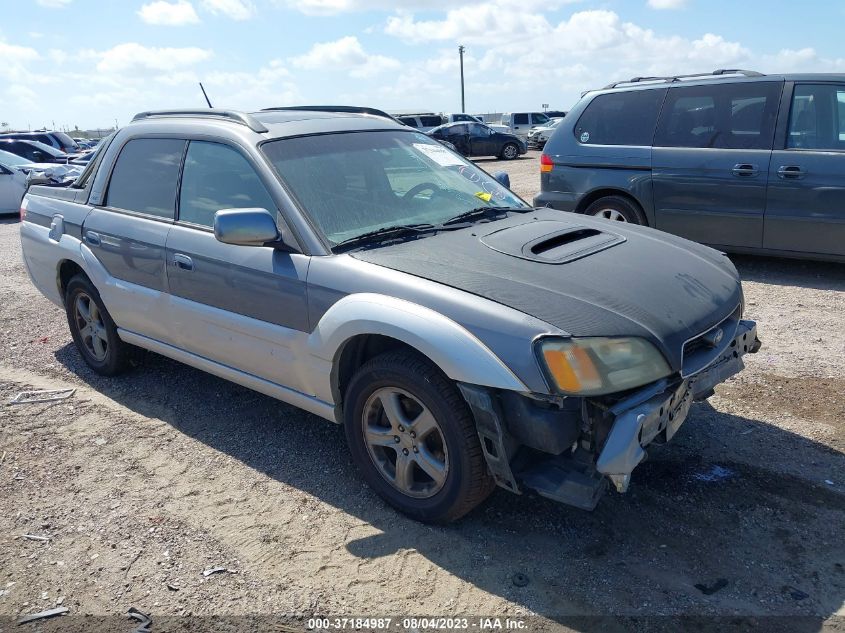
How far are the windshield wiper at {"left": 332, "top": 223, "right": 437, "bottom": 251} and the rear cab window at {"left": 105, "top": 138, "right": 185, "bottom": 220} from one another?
4.45 ft

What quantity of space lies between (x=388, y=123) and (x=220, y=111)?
3.34ft

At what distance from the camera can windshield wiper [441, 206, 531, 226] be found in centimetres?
382

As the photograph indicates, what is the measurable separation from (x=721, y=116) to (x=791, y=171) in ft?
2.97

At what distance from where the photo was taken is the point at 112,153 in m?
4.81

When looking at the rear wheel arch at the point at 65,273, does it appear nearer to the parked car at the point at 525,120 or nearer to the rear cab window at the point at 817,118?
the rear cab window at the point at 817,118

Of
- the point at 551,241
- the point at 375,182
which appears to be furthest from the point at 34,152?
the point at 551,241

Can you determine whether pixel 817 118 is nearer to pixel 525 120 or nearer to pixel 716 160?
pixel 716 160

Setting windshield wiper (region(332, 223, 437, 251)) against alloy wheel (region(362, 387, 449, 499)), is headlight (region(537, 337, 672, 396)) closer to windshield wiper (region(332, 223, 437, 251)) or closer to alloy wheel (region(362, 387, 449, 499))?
alloy wheel (region(362, 387, 449, 499))

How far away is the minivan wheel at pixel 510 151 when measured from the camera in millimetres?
27422

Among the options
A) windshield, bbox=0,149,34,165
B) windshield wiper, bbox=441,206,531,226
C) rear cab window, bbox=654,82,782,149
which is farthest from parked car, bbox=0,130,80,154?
windshield wiper, bbox=441,206,531,226

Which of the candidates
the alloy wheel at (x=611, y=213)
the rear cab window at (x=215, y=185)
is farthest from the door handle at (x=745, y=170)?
the rear cab window at (x=215, y=185)

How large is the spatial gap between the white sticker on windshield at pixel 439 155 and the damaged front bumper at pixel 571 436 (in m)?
1.90

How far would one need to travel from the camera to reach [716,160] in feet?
22.7

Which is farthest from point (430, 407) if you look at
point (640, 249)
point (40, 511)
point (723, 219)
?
point (723, 219)
